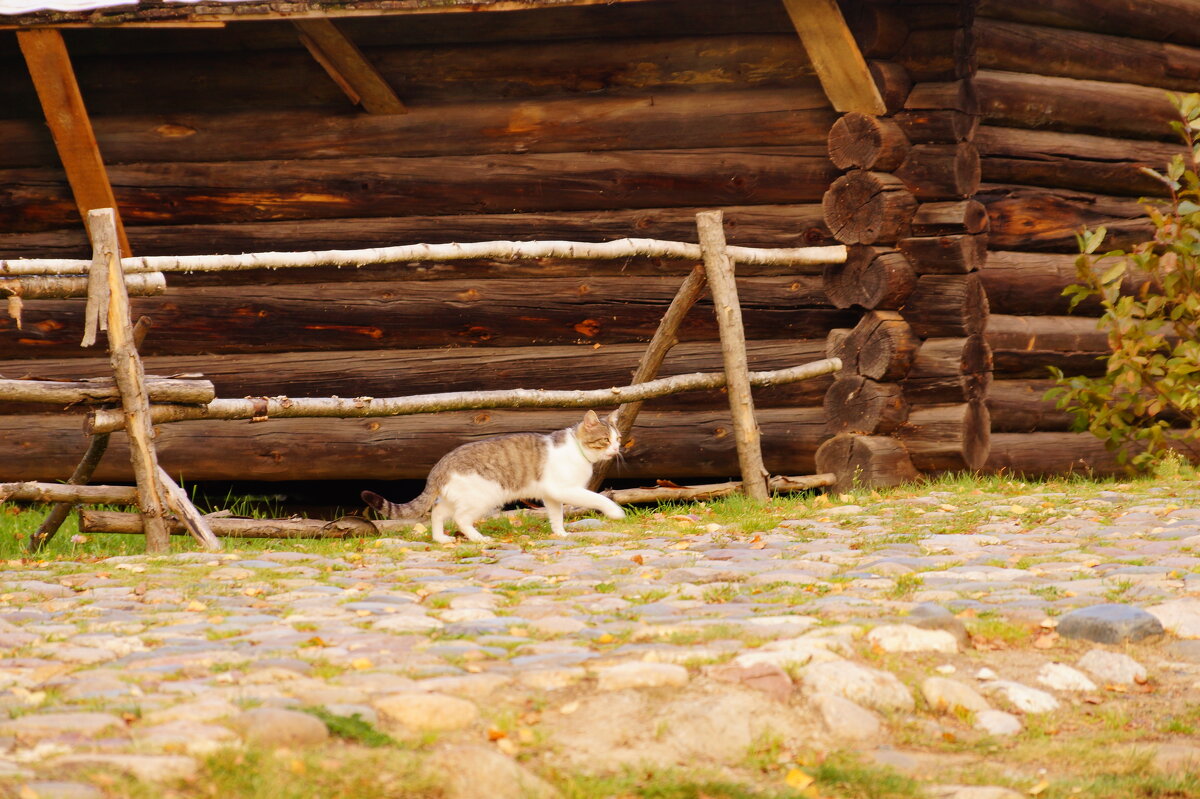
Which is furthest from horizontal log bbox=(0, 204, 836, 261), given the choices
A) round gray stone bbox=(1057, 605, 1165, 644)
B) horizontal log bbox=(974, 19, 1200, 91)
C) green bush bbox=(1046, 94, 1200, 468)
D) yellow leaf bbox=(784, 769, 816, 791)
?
yellow leaf bbox=(784, 769, 816, 791)

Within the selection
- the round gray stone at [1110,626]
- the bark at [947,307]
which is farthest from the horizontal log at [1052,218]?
the round gray stone at [1110,626]

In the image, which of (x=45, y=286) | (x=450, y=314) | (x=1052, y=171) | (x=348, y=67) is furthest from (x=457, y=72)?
(x=1052, y=171)

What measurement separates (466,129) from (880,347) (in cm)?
298

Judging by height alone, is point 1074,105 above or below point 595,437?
above

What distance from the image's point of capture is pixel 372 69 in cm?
801

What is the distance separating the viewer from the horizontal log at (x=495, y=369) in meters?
8.51

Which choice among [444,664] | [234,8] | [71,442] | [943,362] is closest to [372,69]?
[234,8]

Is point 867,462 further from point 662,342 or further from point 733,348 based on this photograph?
point 662,342

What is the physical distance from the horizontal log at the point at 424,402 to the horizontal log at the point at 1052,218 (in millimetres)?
1697

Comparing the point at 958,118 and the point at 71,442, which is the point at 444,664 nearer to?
the point at 958,118

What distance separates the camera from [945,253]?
786 cm

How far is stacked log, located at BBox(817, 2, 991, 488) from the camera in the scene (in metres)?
7.82

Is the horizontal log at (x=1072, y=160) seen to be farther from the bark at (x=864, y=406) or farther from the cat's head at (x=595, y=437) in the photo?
the cat's head at (x=595, y=437)

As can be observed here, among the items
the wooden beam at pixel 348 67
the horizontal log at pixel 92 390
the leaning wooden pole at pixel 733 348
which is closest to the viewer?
the horizontal log at pixel 92 390
